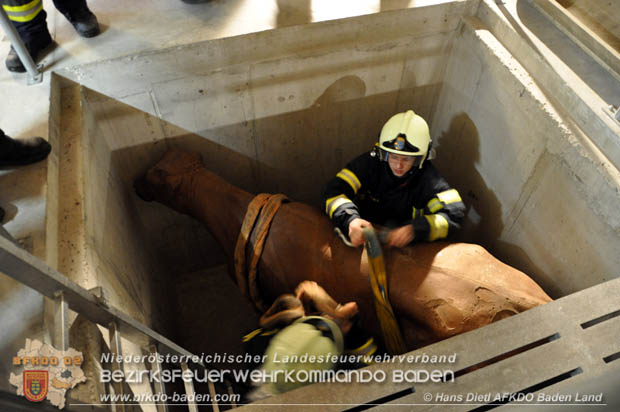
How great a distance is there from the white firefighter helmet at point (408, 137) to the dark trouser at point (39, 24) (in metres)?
2.29

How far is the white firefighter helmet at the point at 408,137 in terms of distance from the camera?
8.68ft

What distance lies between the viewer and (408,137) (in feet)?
8.68

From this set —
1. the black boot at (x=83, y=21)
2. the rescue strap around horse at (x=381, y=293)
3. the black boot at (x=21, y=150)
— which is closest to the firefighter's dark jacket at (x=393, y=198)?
the rescue strap around horse at (x=381, y=293)

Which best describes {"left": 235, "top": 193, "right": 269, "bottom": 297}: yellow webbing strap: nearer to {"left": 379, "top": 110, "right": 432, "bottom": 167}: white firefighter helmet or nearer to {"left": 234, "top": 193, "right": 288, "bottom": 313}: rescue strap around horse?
{"left": 234, "top": 193, "right": 288, "bottom": 313}: rescue strap around horse

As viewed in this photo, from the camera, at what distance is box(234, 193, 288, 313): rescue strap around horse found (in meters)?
2.81

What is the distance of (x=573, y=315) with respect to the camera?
1.64m

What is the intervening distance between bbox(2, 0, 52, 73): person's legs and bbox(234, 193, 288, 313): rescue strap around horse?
1.72 m

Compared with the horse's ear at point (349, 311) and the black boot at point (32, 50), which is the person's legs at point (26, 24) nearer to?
the black boot at point (32, 50)

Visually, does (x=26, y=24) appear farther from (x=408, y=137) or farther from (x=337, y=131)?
(x=408, y=137)

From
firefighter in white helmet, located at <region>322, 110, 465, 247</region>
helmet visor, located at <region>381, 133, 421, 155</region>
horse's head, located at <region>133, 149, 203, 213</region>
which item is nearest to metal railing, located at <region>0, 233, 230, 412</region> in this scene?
firefighter in white helmet, located at <region>322, 110, 465, 247</region>

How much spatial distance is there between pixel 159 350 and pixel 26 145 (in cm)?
124

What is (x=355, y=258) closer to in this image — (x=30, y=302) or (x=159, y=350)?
(x=159, y=350)

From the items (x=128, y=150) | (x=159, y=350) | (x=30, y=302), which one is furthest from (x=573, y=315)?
(x=128, y=150)

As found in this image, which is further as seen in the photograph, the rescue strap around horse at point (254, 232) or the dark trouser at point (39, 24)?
the rescue strap around horse at point (254, 232)
